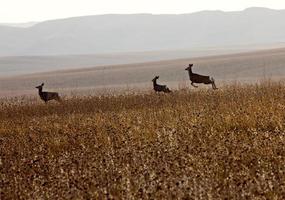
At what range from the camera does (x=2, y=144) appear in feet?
32.9

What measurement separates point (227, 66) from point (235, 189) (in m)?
40.3

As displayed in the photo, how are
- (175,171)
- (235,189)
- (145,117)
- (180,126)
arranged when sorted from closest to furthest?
(235,189) → (175,171) → (180,126) → (145,117)

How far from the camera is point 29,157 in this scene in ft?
27.4

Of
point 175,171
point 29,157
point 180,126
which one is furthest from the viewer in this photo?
point 180,126

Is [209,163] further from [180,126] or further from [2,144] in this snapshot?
[2,144]

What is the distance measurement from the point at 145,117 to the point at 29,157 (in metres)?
3.39

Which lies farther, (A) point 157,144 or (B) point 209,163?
(A) point 157,144

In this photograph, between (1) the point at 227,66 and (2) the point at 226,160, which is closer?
(2) the point at 226,160

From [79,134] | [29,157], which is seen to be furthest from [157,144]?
[79,134]

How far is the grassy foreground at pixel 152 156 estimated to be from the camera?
18.0ft

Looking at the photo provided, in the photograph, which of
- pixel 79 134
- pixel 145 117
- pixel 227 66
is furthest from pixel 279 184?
pixel 227 66

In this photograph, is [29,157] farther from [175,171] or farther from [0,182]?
[175,171]

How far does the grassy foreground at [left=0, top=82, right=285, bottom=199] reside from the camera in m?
5.47

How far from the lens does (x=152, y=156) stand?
6.93m
